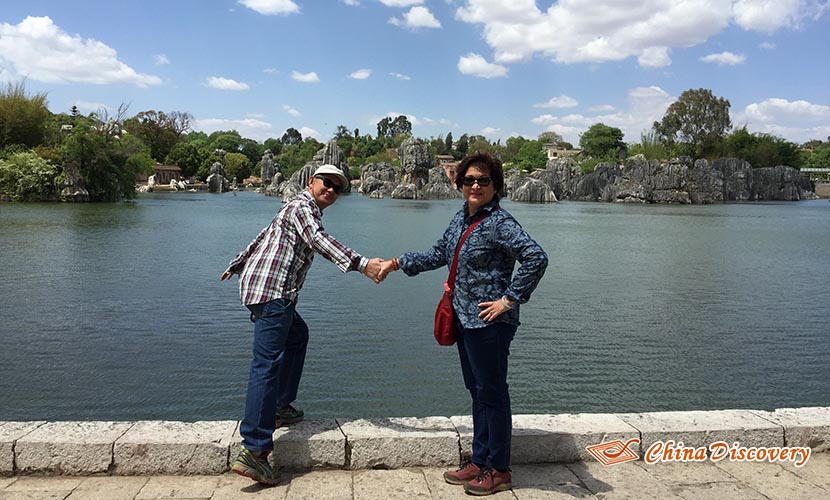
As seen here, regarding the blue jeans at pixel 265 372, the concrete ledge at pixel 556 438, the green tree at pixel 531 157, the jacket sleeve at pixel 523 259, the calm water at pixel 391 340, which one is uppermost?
the green tree at pixel 531 157

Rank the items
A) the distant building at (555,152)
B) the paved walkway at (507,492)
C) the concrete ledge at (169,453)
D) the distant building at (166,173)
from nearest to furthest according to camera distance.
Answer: the paved walkway at (507,492) → the concrete ledge at (169,453) → the distant building at (166,173) → the distant building at (555,152)

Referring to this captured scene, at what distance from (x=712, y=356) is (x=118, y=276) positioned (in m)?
14.5

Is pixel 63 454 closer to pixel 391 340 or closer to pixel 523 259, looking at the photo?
pixel 523 259

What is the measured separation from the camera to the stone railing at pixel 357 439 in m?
4.08

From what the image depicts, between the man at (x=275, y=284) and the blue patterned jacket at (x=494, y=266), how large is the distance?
2.46ft

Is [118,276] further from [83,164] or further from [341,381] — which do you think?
[83,164]

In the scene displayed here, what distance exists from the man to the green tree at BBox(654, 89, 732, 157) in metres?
122

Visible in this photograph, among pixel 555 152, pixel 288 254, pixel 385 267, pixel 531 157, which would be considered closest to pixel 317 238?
pixel 288 254

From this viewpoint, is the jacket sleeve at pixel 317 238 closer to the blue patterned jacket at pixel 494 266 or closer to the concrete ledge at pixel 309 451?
the blue patterned jacket at pixel 494 266

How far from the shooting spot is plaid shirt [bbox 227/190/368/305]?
4203 mm

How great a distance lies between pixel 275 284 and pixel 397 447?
4.62 ft

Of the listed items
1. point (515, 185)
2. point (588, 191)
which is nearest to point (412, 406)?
point (515, 185)

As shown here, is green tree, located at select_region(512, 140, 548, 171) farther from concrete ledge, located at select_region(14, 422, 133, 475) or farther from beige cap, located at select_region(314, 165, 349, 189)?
concrete ledge, located at select_region(14, 422, 133, 475)

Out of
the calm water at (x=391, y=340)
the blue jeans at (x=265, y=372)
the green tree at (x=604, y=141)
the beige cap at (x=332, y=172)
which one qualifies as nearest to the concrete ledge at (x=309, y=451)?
the blue jeans at (x=265, y=372)
